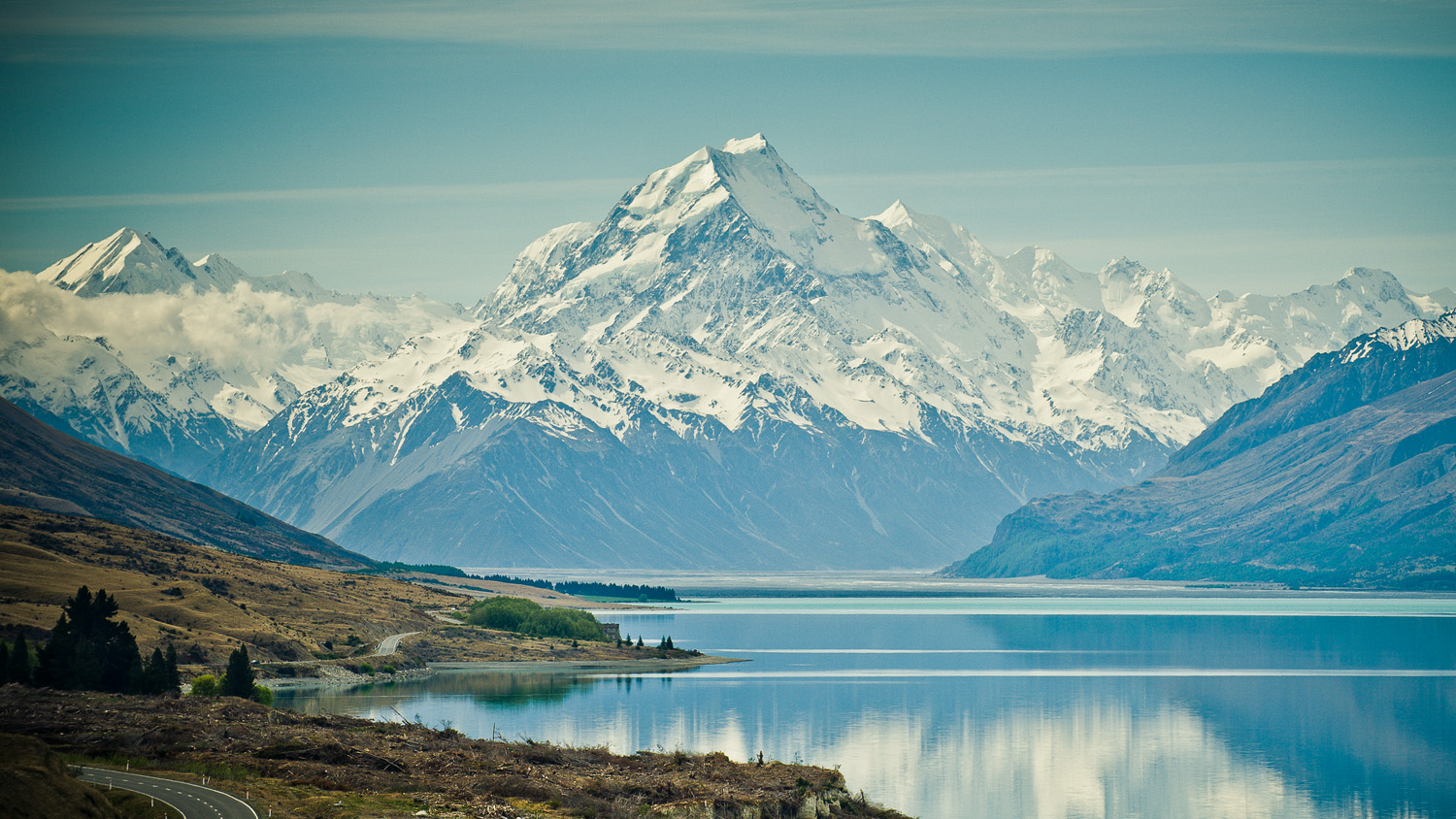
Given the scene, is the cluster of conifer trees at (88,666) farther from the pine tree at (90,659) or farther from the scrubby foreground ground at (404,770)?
the scrubby foreground ground at (404,770)

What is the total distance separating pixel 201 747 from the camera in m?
77.4

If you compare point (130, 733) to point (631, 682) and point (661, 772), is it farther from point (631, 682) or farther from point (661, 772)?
point (631, 682)

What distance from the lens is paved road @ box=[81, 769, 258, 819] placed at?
201 ft

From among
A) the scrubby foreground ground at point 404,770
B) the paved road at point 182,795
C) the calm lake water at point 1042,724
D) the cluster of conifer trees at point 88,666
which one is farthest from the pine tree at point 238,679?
the paved road at point 182,795

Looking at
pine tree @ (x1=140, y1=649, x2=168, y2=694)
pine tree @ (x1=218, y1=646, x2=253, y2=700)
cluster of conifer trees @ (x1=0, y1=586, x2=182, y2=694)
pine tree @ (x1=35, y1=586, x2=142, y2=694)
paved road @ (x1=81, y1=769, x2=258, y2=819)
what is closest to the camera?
paved road @ (x1=81, y1=769, x2=258, y2=819)

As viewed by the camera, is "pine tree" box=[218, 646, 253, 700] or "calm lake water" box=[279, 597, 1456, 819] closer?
"calm lake water" box=[279, 597, 1456, 819]

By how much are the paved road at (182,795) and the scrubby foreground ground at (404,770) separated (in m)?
1.32

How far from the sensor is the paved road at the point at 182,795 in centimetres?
6112

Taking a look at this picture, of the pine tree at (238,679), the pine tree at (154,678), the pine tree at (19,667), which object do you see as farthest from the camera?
the pine tree at (238,679)

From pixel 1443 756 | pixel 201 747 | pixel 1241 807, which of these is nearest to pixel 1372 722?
pixel 1443 756

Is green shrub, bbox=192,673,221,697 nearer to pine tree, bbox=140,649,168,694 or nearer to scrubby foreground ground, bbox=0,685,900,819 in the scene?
pine tree, bbox=140,649,168,694

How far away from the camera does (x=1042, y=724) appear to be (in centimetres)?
13238

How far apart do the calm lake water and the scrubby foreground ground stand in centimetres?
1494

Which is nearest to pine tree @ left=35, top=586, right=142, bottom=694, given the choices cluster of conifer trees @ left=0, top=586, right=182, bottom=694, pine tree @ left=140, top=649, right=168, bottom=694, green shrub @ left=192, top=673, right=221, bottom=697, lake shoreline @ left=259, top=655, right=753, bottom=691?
cluster of conifer trees @ left=0, top=586, right=182, bottom=694
